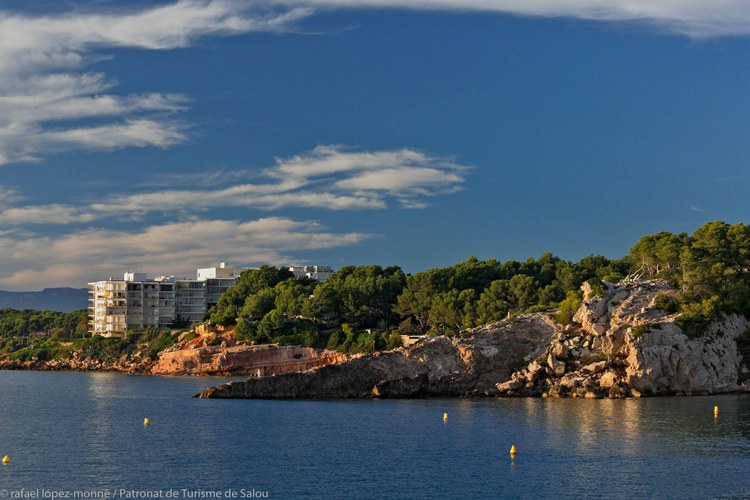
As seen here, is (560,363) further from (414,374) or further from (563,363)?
(414,374)

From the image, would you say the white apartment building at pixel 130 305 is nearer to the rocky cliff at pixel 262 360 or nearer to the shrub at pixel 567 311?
the rocky cliff at pixel 262 360

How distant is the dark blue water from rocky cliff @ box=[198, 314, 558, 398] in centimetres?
532

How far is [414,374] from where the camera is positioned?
10038 centimetres

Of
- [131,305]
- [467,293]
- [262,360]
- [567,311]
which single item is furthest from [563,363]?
[131,305]

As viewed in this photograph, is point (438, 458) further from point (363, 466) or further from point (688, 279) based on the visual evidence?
point (688, 279)

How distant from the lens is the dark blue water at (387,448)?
50062mm

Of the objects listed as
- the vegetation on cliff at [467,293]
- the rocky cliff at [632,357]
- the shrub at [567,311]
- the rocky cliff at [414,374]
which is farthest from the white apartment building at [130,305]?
the rocky cliff at [632,357]

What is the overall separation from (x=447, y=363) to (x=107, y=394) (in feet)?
139

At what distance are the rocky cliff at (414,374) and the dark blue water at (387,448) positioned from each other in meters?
5.32

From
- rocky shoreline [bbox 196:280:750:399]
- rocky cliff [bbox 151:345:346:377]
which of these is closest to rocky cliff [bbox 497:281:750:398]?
rocky shoreline [bbox 196:280:750:399]

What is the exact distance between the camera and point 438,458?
5862 centimetres

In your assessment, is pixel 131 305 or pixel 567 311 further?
Answer: pixel 131 305

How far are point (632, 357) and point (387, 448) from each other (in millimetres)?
40694

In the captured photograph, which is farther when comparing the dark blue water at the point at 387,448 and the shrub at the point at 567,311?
the shrub at the point at 567,311
